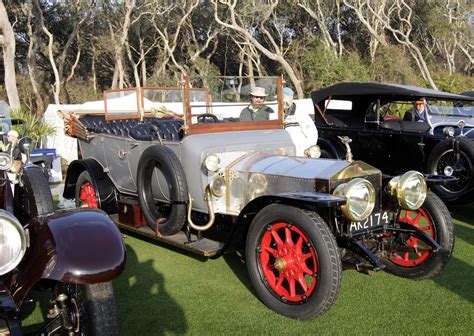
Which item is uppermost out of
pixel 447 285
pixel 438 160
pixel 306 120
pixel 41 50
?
pixel 41 50

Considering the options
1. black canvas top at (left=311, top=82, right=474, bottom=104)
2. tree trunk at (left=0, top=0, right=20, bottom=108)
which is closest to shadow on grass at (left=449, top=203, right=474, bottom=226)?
black canvas top at (left=311, top=82, right=474, bottom=104)

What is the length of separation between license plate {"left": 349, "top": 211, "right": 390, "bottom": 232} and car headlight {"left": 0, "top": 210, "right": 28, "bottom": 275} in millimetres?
2085

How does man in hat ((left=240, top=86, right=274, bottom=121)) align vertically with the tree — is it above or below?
below

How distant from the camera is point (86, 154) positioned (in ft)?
18.5

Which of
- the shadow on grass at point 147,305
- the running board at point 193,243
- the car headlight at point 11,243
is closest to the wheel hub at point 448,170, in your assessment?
the running board at point 193,243

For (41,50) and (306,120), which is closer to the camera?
(306,120)

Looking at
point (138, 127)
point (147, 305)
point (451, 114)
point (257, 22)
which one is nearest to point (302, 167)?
point (147, 305)

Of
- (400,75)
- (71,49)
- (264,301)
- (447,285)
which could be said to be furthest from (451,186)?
(71,49)

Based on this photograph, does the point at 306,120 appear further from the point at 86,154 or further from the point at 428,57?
the point at 428,57

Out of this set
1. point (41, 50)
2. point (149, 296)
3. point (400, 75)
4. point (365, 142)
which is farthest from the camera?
point (41, 50)

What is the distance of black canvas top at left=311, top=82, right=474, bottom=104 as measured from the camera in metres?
6.10

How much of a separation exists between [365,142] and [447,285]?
331 centimetres

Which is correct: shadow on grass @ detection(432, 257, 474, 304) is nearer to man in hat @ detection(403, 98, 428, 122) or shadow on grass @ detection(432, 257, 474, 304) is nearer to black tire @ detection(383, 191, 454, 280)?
black tire @ detection(383, 191, 454, 280)

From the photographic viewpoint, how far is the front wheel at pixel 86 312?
7.06 ft
